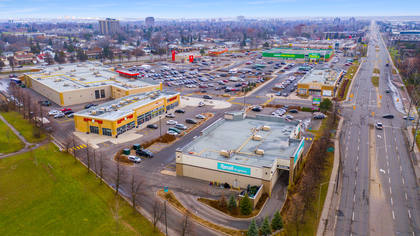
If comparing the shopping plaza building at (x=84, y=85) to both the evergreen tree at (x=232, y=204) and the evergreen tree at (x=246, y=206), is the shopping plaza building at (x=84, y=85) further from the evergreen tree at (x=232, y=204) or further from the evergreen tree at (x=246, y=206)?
the evergreen tree at (x=246, y=206)

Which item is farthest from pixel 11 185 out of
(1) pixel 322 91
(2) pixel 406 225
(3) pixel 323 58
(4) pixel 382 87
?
(3) pixel 323 58

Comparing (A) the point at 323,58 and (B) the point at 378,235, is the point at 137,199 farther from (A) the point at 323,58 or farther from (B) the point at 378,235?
(A) the point at 323,58

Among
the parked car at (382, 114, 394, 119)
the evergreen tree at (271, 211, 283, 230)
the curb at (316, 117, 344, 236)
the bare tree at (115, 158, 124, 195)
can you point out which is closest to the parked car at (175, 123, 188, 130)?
the bare tree at (115, 158, 124, 195)

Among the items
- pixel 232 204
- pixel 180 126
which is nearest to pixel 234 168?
pixel 232 204

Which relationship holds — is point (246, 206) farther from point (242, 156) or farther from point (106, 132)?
point (106, 132)

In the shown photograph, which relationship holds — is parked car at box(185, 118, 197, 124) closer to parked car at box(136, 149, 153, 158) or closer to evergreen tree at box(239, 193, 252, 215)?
parked car at box(136, 149, 153, 158)
